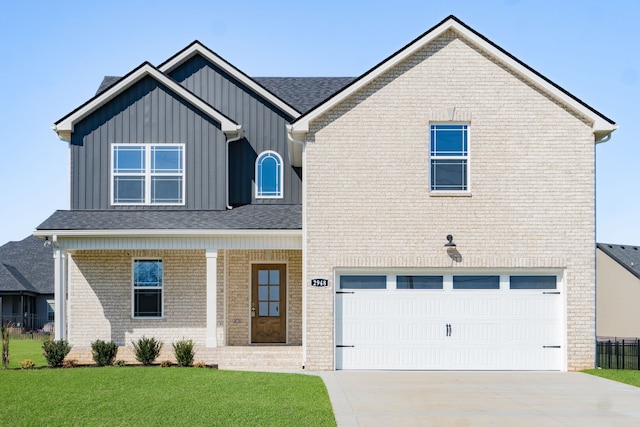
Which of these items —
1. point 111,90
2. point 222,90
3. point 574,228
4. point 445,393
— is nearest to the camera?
point 445,393

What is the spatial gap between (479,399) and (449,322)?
191 inches

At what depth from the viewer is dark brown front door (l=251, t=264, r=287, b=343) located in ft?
75.5

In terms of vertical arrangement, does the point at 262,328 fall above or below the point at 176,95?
below

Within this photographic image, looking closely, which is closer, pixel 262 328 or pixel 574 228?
pixel 574 228

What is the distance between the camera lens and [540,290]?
1900 centimetres

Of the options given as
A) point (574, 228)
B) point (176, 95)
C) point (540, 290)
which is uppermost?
point (176, 95)

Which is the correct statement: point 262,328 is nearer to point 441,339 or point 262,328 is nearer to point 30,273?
point 441,339

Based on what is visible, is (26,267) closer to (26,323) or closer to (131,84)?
(26,323)

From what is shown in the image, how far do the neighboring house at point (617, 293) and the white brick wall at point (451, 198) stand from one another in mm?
28144

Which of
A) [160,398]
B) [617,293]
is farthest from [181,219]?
[617,293]

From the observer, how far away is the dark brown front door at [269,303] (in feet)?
75.5

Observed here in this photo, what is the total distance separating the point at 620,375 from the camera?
1784 cm

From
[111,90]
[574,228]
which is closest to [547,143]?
[574,228]

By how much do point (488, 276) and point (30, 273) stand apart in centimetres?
3284
